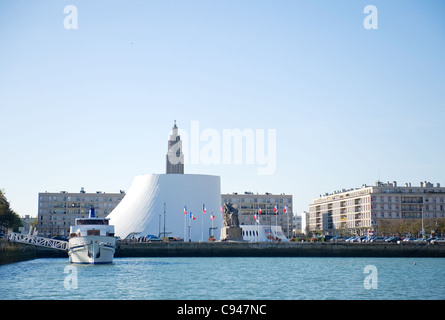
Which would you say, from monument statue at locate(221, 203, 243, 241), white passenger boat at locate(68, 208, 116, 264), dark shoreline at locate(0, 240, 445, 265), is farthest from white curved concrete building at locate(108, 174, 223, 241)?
white passenger boat at locate(68, 208, 116, 264)

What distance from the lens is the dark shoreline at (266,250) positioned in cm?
7794

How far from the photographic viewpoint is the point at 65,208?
144m

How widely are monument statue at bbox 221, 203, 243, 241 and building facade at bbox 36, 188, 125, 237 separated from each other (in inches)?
2510

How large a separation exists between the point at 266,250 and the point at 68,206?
76492 mm

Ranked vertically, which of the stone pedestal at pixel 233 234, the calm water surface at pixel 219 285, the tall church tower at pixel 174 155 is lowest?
the calm water surface at pixel 219 285

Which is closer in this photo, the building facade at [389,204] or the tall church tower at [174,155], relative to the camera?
the building facade at [389,204]

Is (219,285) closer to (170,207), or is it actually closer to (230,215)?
(230,215)

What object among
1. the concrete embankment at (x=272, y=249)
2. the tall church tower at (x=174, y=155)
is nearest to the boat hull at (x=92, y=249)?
the concrete embankment at (x=272, y=249)

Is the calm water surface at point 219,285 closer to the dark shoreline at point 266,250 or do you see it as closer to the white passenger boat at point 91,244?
the white passenger boat at point 91,244

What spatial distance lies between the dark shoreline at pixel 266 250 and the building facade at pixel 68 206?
213ft
